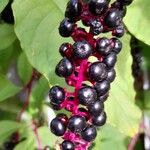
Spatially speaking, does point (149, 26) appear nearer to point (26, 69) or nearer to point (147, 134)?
point (26, 69)

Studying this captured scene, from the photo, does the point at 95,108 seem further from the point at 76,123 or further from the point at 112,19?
the point at 112,19

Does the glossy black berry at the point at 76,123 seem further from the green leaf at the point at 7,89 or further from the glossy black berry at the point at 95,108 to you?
the green leaf at the point at 7,89

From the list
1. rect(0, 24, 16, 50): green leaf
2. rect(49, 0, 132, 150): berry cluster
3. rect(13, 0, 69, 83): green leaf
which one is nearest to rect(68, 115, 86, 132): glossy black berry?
rect(49, 0, 132, 150): berry cluster

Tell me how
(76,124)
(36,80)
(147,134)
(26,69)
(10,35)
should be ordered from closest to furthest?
(76,124) → (10,35) → (26,69) → (36,80) → (147,134)

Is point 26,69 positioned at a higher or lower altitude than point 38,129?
higher

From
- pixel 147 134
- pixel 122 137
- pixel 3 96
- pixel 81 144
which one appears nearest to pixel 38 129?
pixel 3 96

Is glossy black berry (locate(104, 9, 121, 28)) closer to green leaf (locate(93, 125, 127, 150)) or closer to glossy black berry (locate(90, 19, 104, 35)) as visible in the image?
glossy black berry (locate(90, 19, 104, 35))

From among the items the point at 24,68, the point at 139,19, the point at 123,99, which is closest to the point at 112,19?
the point at 139,19

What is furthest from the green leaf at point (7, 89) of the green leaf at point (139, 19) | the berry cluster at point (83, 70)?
the berry cluster at point (83, 70)
